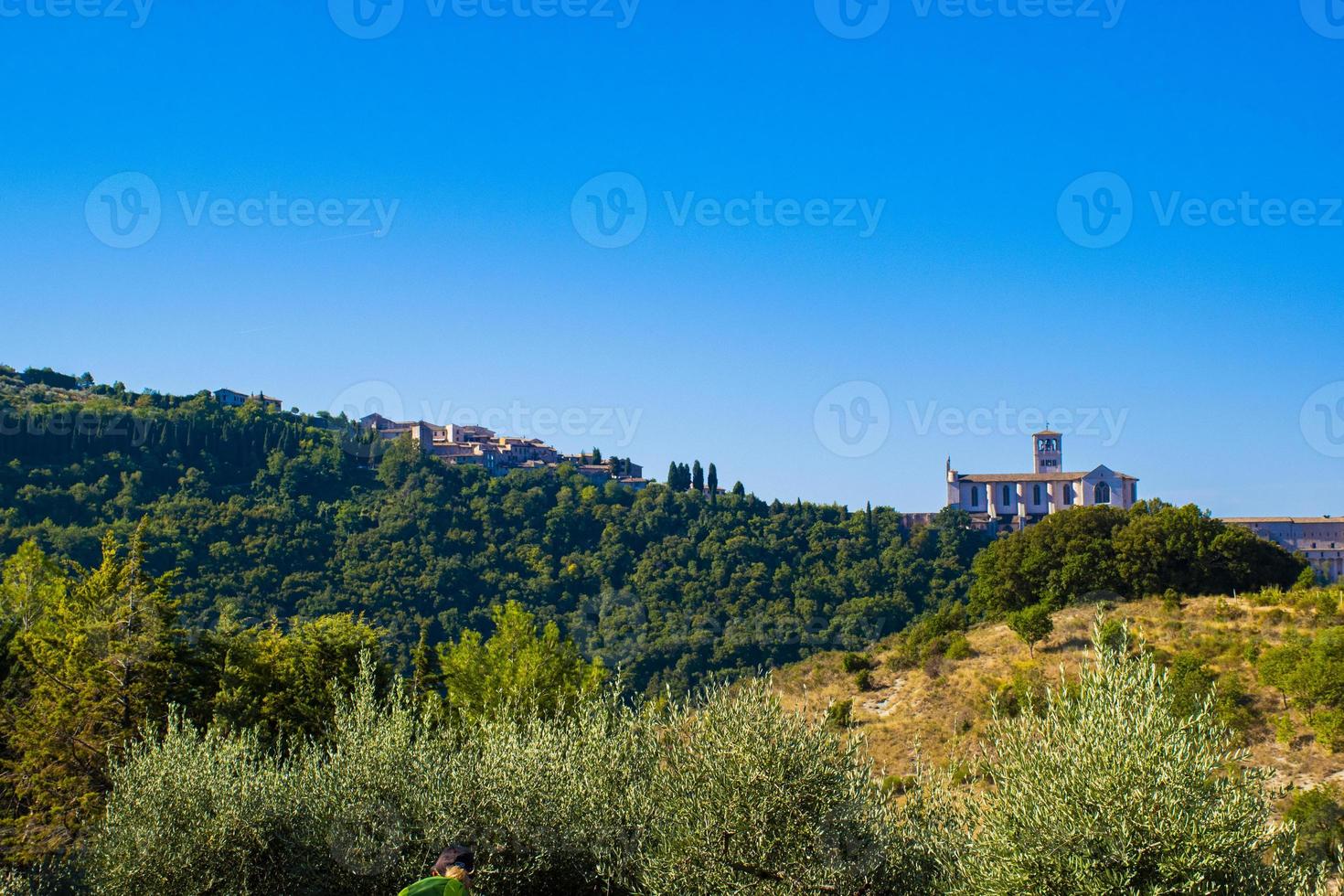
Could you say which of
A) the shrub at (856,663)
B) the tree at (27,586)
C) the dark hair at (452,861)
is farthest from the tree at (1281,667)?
the tree at (27,586)

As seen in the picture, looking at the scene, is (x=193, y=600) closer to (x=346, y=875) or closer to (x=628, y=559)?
(x=628, y=559)

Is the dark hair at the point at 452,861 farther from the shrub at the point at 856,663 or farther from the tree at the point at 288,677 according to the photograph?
the shrub at the point at 856,663

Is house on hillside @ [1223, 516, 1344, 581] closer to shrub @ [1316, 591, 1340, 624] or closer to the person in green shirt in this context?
shrub @ [1316, 591, 1340, 624]

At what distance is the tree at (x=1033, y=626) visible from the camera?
3856 centimetres

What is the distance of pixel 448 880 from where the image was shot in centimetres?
688

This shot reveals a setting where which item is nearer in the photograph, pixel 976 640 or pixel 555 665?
pixel 555 665

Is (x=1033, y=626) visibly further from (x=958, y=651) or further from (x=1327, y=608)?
(x=1327, y=608)

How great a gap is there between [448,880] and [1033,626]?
1394 inches

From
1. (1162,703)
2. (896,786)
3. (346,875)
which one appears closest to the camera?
(1162,703)

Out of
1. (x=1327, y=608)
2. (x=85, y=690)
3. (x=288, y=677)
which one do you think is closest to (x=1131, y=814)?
(x=85, y=690)

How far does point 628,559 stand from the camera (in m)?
98.5

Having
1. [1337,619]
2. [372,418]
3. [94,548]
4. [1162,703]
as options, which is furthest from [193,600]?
[372,418]

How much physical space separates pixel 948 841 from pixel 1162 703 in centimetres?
307

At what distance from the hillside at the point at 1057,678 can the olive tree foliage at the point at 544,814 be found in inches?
600
